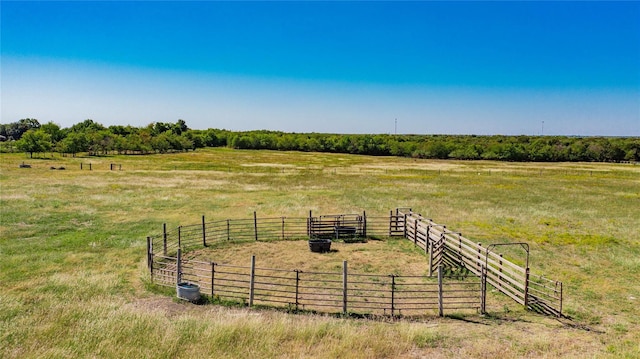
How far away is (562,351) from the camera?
31.9 feet

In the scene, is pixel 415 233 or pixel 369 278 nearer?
pixel 369 278

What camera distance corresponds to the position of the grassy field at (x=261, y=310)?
959 cm

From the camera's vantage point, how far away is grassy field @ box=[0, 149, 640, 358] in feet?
31.4

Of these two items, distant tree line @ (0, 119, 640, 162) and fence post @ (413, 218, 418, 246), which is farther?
distant tree line @ (0, 119, 640, 162)

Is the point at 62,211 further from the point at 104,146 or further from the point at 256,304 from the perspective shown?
the point at 104,146

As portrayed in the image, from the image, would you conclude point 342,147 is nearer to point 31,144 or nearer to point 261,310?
point 31,144

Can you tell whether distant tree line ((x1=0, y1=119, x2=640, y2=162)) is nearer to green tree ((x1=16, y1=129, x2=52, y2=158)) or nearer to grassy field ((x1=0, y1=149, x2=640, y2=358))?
green tree ((x1=16, y1=129, x2=52, y2=158))

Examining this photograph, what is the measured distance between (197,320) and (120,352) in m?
2.14

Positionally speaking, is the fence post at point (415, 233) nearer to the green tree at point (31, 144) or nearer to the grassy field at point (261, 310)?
the grassy field at point (261, 310)

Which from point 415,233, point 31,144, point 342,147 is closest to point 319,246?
point 415,233

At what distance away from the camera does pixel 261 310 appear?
12.4 m

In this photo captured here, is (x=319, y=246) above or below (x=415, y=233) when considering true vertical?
below

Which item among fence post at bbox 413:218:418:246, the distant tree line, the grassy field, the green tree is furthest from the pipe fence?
Answer: the distant tree line

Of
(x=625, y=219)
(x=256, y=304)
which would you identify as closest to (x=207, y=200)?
(x=256, y=304)
